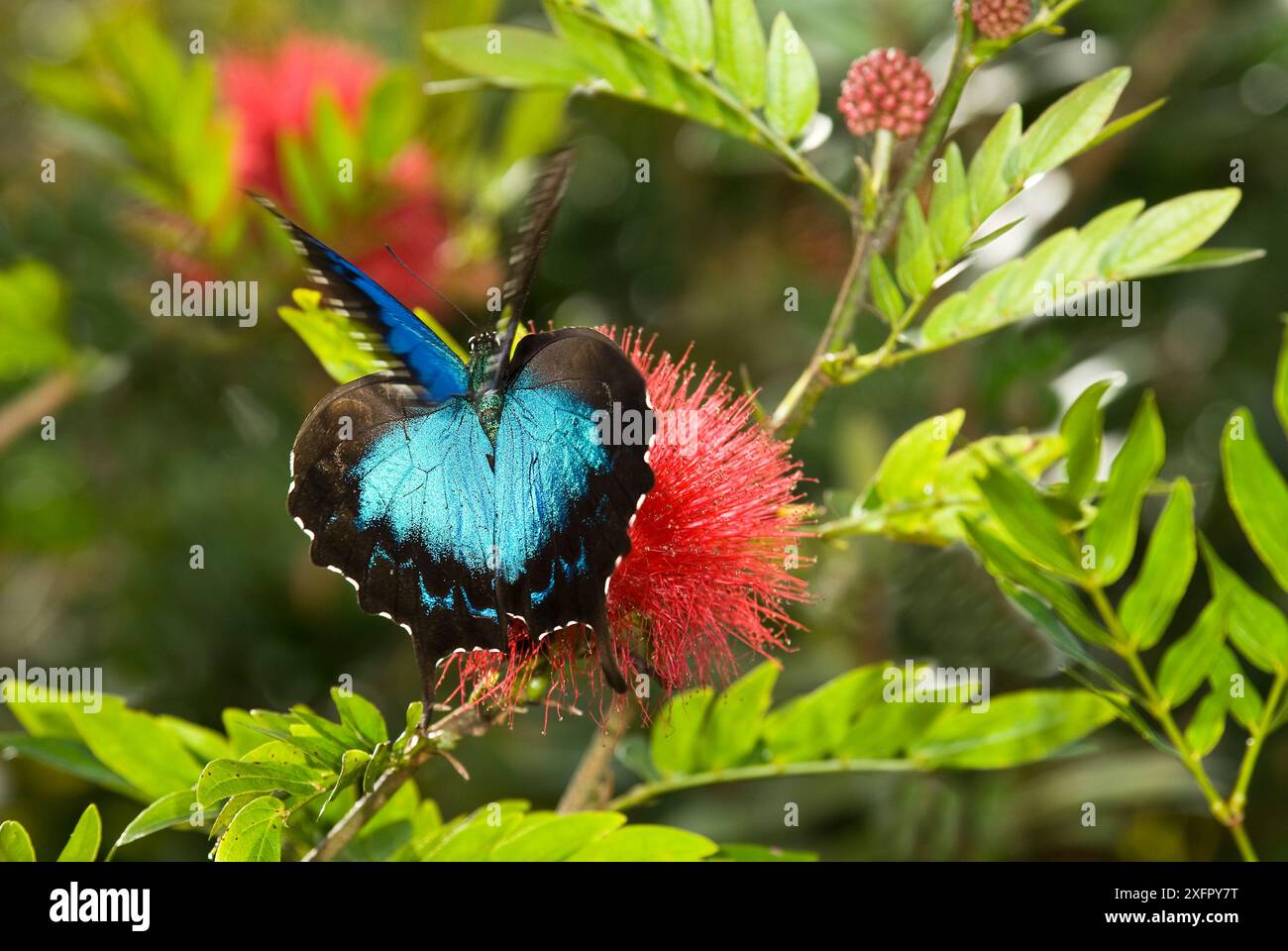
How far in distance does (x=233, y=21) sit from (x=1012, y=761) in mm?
2754

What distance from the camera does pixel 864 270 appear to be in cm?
150

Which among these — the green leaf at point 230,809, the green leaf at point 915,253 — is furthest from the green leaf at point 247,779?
the green leaf at point 915,253

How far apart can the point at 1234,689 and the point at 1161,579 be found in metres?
0.18

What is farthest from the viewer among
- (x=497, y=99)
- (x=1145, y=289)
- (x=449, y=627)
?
(x=497, y=99)

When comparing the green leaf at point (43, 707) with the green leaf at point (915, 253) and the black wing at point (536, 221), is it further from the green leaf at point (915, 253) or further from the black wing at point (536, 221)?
the green leaf at point (915, 253)

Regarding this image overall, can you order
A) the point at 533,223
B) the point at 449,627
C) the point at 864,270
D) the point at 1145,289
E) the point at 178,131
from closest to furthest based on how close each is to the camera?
the point at 533,223
the point at 449,627
the point at 864,270
the point at 178,131
the point at 1145,289

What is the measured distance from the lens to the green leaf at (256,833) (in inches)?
49.5

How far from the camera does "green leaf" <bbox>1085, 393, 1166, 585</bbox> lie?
140 centimetres

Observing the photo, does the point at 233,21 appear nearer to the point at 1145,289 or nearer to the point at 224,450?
the point at 224,450

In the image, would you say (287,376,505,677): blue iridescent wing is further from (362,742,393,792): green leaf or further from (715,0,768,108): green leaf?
(715,0,768,108): green leaf

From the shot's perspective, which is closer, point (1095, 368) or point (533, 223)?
point (533, 223)

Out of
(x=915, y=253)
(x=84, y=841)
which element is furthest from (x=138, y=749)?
(x=915, y=253)

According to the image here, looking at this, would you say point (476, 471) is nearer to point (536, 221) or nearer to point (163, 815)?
point (536, 221)
